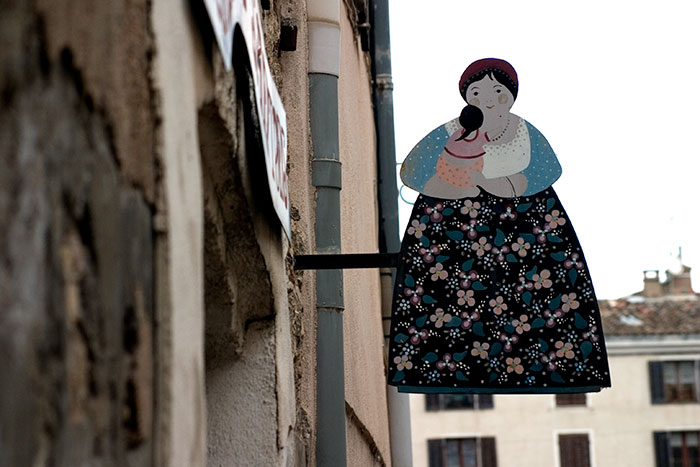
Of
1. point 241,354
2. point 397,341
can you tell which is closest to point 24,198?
point 241,354

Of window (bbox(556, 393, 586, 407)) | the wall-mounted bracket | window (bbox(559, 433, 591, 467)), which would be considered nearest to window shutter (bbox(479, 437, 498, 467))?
window (bbox(559, 433, 591, 467))

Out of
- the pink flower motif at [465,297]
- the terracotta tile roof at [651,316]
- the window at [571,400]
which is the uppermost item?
the pink flower motif at [465,297]

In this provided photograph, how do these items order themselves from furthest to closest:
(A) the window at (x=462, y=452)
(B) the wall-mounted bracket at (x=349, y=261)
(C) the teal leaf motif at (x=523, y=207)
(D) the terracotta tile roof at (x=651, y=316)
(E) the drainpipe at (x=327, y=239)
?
(A) the window at (x=462, y=452) < (D) the terracotta tile roof at (x=651, y=316) < (E) the drainpipe at (x=327, y=239) < (C) the teal leaf motif at (x=523, y=207) < (B) the wall-mounted bracket at (x=349, y=261)

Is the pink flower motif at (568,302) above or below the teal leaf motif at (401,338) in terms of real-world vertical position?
above

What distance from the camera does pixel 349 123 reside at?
217 inches

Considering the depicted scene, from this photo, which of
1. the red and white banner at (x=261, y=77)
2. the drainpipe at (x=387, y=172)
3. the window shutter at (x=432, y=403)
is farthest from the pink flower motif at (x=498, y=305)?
the window shutter at (x=432, y=403)

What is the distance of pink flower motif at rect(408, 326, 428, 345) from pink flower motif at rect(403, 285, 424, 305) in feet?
0.26

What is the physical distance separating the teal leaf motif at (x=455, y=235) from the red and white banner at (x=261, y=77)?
2.44 ft

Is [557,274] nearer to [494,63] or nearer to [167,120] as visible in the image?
[494,63]

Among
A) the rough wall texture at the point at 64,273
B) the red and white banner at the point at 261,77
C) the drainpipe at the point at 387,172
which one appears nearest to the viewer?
the rough wall texture at the point at 64,273

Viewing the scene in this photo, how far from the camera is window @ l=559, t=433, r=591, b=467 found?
2683cm

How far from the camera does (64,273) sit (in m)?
1.13

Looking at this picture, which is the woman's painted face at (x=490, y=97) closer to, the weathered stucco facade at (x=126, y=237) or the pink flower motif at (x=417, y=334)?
the pink flower motif at (x=417, y=334)

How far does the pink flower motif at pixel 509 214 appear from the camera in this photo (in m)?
3.49
